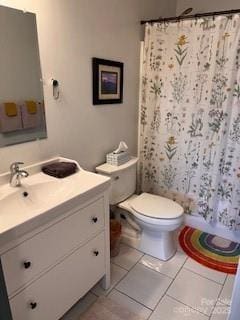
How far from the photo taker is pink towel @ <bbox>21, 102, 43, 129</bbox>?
150 centimetres

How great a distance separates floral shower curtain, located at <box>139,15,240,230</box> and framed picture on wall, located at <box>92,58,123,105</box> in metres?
0.35

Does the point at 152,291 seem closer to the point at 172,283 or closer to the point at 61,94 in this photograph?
the point at 172,283

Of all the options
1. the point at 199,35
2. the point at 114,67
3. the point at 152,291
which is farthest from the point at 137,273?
the point at 199,35

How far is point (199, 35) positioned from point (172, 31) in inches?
9.7

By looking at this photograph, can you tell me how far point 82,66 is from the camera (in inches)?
69.9

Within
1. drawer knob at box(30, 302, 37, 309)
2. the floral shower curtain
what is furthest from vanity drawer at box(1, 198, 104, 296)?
the floral shower curtain

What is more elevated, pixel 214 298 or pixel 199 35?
pixel 199 35

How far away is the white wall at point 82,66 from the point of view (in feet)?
4.99

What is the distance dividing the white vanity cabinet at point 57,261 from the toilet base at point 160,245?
1.75ft

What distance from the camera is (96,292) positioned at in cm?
172

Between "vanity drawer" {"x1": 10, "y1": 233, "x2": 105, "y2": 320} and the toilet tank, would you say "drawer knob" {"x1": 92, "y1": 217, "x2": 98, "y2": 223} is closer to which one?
"vanity drawer" {"x1": 10, "y1": 233, "x2": 105, "y2": 320}

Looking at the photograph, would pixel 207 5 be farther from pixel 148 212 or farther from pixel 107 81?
pixel 148 212

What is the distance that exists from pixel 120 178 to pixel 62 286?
959 mm

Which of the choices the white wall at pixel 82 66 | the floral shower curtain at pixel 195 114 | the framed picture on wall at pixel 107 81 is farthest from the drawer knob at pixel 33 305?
the floral shower curtain at pixel 195 114
